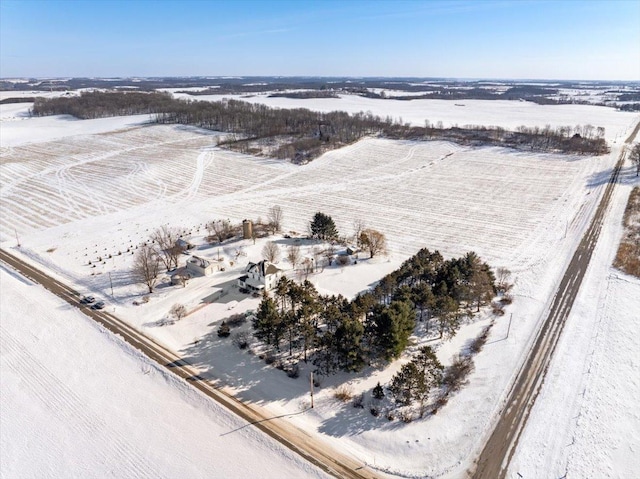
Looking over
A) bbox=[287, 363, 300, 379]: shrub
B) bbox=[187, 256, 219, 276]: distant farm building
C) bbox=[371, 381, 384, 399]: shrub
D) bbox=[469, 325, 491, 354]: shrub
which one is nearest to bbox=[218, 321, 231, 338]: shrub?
bbox=[287, 363, 300, 379]: shrub

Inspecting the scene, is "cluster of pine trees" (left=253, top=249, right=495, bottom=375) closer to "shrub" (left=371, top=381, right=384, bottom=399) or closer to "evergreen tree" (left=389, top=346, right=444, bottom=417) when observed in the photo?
"shrub" (left=371, top=381, right=384, bottom=399)

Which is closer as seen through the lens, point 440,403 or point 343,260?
point 440,403

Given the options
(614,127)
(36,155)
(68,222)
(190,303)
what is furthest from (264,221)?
(614,127)

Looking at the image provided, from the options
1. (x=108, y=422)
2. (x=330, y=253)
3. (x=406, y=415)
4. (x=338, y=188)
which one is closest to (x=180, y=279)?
(x=330, y=253)

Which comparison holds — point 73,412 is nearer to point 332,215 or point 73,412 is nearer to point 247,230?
point 247,230

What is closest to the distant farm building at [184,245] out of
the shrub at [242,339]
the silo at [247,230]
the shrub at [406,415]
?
the silo at [247,230]

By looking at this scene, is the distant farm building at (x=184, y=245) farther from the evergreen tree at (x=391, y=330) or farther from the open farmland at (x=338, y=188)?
the evergreen tree at (x=391, y=330)
